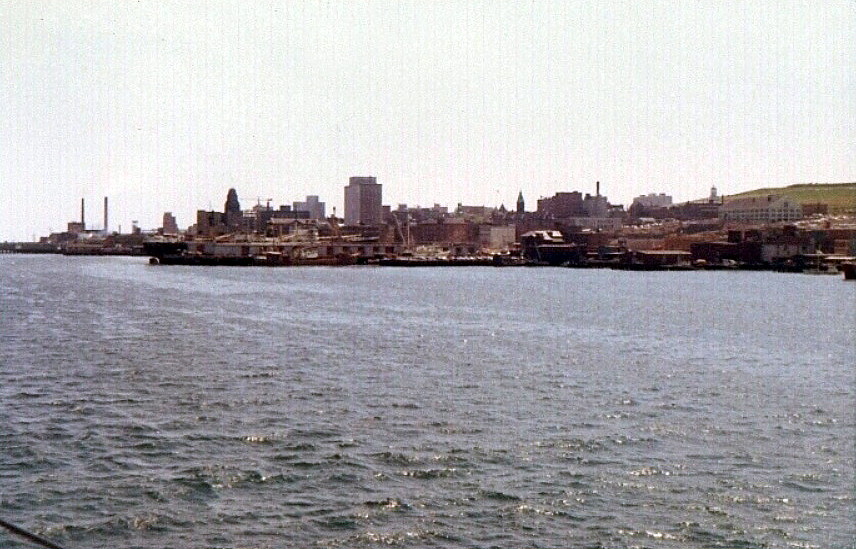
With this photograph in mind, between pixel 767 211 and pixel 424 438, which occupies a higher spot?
pixel 767 211

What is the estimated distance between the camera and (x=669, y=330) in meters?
39.8

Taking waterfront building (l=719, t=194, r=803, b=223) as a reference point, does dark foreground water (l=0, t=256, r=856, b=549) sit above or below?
below

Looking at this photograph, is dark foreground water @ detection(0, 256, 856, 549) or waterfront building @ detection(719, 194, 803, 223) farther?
waterfront building @ detection(719, 194, 803, 223)

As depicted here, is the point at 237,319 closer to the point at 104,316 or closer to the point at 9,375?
the point at 104,316

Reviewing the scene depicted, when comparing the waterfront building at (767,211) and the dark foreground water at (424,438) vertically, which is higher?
the waterfront building at (767,211)

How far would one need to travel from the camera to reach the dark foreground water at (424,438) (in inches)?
476

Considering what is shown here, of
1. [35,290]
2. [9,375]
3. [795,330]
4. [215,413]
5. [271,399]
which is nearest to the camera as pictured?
[215,413]

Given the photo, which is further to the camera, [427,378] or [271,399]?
[427,378]

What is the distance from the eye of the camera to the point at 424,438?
16.8 metres

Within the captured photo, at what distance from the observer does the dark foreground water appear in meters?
12.1

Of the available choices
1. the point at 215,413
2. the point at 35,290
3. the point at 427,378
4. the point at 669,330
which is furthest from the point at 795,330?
the point at 35,290

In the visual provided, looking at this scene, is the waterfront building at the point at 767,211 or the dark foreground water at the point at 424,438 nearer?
the dark foreground water at the point at 424,438

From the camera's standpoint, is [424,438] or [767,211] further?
[767,211]

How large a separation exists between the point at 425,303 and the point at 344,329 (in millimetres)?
18000
